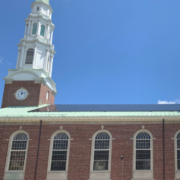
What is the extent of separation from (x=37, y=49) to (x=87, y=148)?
709 inches

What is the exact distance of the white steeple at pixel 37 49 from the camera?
3975cm

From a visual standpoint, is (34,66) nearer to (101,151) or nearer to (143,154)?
(101,151)

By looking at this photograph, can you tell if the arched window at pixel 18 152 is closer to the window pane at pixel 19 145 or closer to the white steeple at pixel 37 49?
the window pane at pixel 19 145

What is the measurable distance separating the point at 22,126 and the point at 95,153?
323 inches

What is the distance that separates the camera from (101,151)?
96.5ft

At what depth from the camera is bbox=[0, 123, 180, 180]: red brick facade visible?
28.2 meters

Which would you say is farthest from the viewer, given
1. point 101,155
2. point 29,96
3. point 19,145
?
point 29,96

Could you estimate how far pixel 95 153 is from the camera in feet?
96.4

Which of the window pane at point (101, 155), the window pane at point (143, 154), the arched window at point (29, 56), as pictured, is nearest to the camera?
the window pane at point (143, 154)

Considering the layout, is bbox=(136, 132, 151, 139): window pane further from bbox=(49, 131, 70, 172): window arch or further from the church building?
bbox=(49, 131, 70, 172): window arch

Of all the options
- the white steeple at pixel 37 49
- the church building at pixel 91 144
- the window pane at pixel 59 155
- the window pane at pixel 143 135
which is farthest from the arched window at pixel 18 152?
the window pane at pixel 143 135

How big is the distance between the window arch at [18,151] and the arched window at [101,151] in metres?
7.13

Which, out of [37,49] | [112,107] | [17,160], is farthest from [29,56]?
[17,160]

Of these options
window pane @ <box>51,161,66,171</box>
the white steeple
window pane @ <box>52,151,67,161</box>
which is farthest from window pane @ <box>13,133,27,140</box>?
the white steeple
